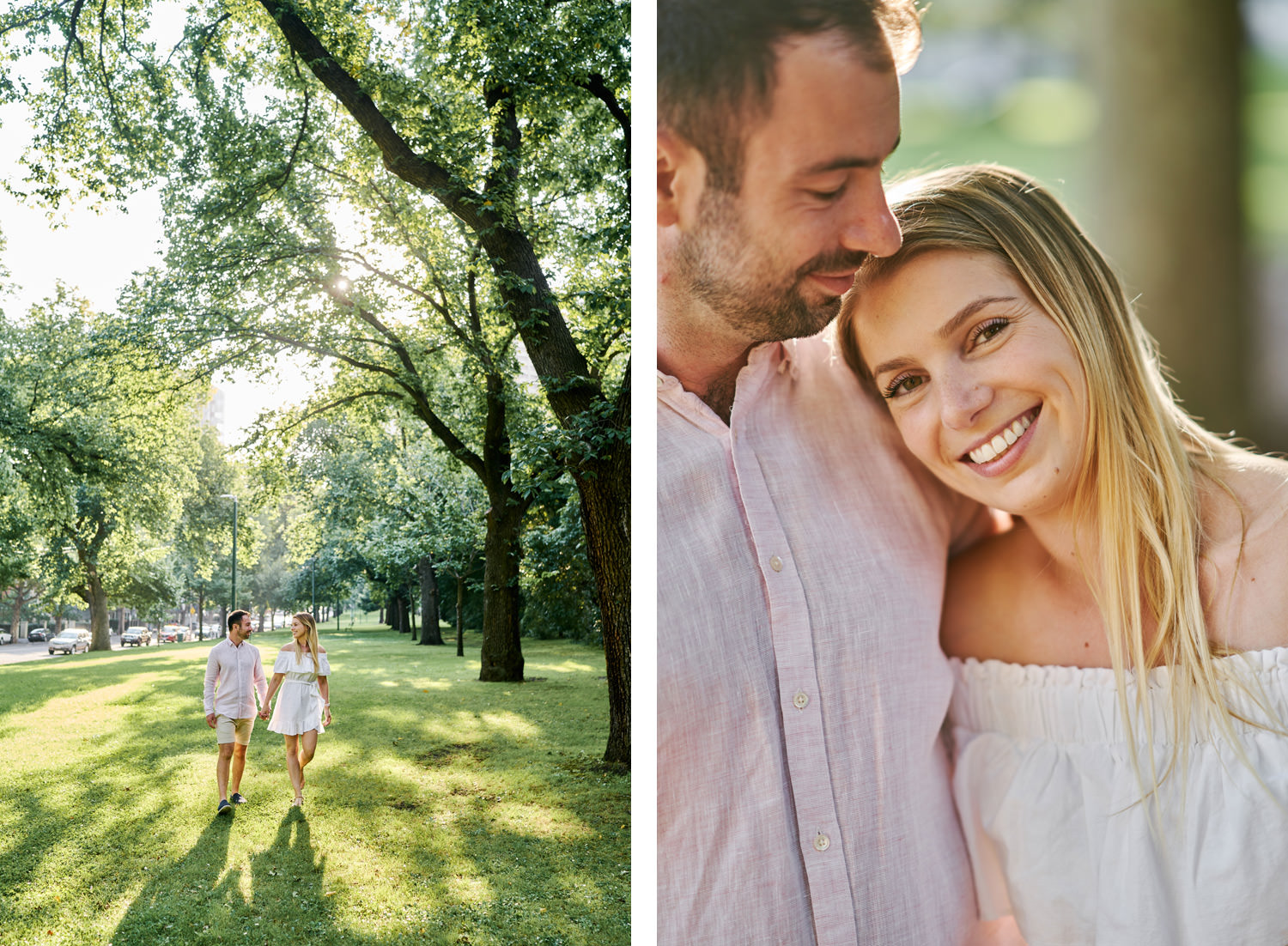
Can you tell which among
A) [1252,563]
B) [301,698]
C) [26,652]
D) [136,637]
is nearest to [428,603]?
[301,698]

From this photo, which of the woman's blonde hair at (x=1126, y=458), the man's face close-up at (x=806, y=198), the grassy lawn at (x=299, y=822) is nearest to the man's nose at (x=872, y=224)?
the man's face close-up at (x=806, y=198)

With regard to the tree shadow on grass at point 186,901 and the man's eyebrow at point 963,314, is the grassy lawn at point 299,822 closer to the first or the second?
the tree shadow on grass at point 186,901

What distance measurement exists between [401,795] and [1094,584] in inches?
108

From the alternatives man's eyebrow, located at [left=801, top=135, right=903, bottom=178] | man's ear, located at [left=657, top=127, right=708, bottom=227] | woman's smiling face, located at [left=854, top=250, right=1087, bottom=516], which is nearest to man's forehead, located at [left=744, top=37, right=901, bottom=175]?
man's eyebrow, located at [left=801, top=135, right=903, bottom=178]

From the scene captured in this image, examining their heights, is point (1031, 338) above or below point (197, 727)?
above

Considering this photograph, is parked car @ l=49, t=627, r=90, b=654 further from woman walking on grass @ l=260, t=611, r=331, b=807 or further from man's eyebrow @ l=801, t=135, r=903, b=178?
man's eyebrow @ l=801, t=135, r=903, b=178

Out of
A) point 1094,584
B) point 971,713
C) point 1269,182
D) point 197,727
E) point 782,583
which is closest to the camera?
point 1269,182

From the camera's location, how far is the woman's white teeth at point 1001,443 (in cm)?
122

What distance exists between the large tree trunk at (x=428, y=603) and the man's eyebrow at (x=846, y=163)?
2.88 metres

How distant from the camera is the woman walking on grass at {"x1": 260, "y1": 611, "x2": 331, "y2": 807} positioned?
10.3ft

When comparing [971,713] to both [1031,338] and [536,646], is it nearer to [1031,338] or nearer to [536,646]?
[1031,338]

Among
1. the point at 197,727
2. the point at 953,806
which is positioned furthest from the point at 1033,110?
the point at 197,727

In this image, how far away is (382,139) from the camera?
3752mm

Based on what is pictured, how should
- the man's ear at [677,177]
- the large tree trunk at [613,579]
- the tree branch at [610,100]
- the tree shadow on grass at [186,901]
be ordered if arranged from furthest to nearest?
the tree branch at [610,100], the large tree trunk at [613,579], the tree shadow on grass at [186,901], the man's ear at [677,177]
